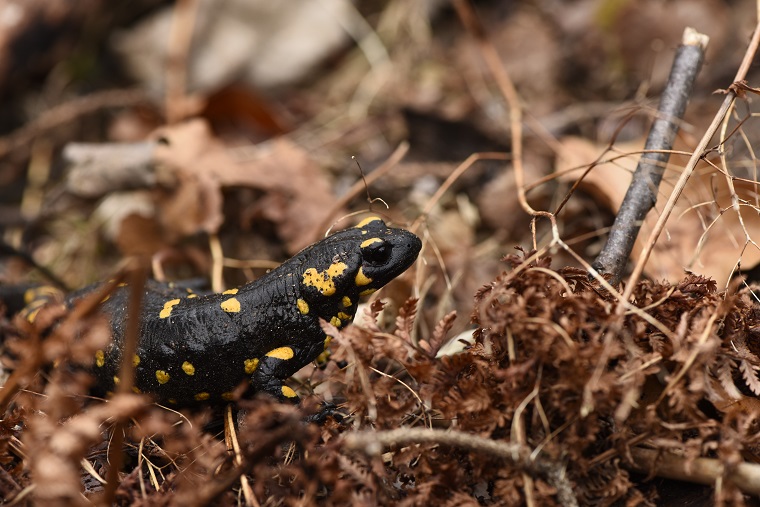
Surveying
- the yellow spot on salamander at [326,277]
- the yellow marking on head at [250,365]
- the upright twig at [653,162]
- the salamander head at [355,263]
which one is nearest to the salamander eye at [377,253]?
the salamander head at [355,263]

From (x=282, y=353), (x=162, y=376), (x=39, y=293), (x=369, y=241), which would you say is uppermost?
(x=369, y=241)

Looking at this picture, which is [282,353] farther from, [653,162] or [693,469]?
[653,162]

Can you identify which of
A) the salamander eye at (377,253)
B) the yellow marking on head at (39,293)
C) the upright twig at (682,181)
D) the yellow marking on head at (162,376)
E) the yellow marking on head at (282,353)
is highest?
the upright twig at (682,181)

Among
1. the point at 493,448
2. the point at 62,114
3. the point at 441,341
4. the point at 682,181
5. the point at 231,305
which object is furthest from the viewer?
the point at 62,114

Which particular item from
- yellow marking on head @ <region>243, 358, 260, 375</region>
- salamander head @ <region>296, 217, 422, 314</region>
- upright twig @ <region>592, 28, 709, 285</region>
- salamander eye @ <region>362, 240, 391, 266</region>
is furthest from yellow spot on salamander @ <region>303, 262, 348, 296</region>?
upright twig @ <region>592, 28, 709, 285</region>

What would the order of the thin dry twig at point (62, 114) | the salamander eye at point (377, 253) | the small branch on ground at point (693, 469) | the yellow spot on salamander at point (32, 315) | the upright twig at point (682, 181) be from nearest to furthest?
the small branch on ground at point (693, 469), the upright twig at point (682, 181), the salamander eye at point (377, 253), the yellow spot on salamander at point (32, 315), the thin dry twig at point (62, 114)

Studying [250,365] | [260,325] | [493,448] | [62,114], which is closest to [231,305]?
[260,325]

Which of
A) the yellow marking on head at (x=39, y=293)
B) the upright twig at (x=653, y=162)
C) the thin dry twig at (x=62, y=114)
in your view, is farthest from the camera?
the thin dry twig at (x=62, y=114)

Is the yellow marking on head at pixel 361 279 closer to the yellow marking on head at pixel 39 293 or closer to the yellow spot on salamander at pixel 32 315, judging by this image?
the yellow spot on salamander at pixel 32 315

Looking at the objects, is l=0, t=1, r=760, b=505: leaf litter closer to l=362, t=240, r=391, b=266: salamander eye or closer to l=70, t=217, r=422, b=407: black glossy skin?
l=70, t=217, r=422, b=407: black glossy skin
